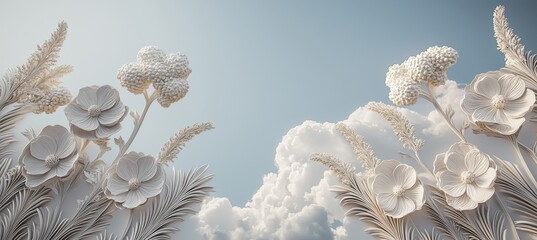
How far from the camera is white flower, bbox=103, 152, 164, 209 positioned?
165 centimetres

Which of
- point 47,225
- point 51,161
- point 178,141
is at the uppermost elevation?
point 178,141

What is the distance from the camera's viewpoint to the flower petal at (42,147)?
172 centimetres

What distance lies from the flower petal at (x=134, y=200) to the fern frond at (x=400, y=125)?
44.0 inches

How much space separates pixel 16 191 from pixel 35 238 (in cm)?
23

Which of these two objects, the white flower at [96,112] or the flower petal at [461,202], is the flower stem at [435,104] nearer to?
the flower petal at [461,202]

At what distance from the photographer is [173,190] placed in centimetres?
171

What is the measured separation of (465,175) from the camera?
1.65 meters

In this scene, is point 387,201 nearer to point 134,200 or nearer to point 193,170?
point 193,170

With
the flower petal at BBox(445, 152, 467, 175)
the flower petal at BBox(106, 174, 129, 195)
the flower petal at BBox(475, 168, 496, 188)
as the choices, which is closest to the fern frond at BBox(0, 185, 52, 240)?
the flower petal at BBox(106, 174, 129, 195)

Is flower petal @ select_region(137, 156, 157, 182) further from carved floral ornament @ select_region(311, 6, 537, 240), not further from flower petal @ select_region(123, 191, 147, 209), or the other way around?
carved floral ornament @ select_region(311, 6, 537, 240)

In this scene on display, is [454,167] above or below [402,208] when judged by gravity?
above

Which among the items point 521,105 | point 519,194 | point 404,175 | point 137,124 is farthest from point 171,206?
point 521,105

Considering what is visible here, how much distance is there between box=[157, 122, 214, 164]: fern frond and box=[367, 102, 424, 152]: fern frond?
2.67 ft

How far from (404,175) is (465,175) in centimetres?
24
